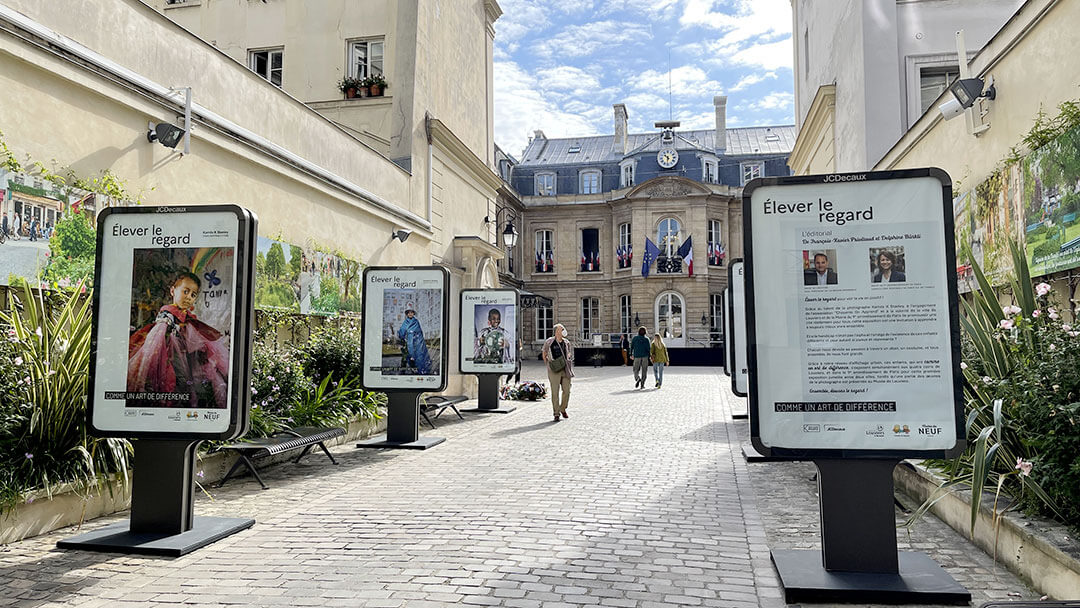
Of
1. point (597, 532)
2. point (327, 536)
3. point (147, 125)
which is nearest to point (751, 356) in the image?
point (597, 532)

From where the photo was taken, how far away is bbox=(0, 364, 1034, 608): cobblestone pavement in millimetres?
3842

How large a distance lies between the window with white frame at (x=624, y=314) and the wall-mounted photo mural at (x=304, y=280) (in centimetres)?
2905

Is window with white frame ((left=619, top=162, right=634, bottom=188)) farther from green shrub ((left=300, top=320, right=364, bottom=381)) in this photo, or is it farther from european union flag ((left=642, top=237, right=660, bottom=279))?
A: green shrub ((left=300, top=320, right=364, bottom=381))

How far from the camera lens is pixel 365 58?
15195mm

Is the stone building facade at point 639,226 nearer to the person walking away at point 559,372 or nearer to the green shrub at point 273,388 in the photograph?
the person walking away at point 559,372

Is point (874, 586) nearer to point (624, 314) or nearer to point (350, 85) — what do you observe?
point (350, 85)

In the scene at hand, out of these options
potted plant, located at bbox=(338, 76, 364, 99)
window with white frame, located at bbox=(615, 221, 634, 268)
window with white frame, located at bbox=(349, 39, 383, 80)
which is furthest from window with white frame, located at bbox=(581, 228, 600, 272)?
potted plant, located at bbox=(338, 76, 364, 99)

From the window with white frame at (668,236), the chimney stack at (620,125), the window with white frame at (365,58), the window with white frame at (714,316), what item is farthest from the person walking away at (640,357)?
the chimney stack at (620,125)

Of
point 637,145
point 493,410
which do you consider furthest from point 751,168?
point 493,410

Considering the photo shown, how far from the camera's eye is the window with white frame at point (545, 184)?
1711 inches

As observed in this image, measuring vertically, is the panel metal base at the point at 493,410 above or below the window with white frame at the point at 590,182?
below

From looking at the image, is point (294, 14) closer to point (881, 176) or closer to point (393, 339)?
point (393, 339)

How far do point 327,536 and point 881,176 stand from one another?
4016mm

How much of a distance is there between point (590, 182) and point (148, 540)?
1579 inches
